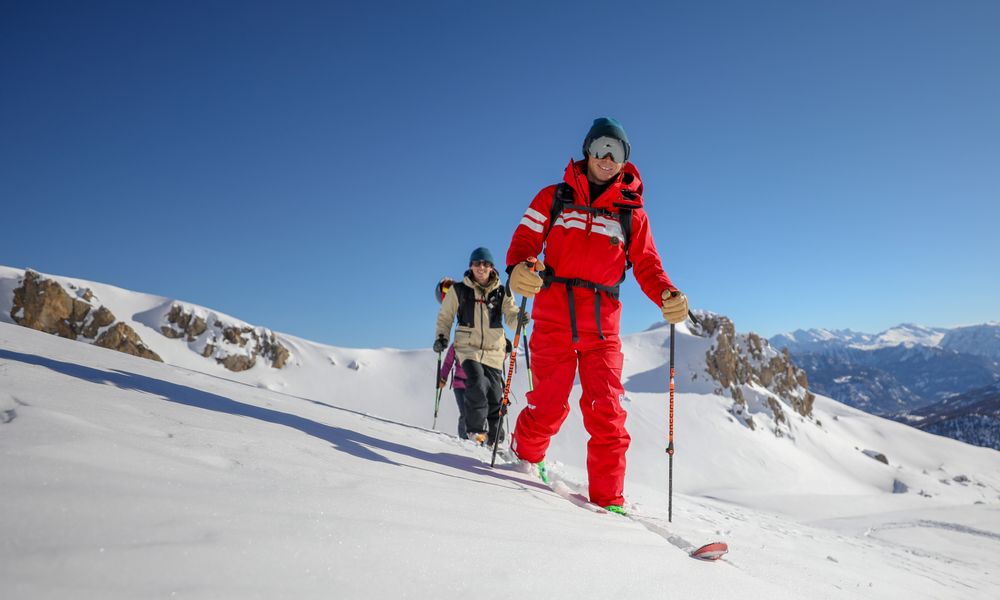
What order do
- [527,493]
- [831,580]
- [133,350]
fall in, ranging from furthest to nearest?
[133,350] < [527,493] < [831,580]

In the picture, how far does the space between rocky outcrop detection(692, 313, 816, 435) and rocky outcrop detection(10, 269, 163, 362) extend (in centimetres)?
3577

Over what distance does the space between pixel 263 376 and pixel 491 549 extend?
31948 mm

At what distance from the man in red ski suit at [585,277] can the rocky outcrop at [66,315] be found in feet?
94.9

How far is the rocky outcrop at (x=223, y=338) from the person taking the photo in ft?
101

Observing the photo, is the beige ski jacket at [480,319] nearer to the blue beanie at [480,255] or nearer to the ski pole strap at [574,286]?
the blue beanie at [480,255]

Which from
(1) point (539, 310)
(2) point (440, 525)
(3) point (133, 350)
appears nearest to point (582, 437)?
(1) point (539, 310)

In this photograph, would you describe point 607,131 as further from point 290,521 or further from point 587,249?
point 290,521

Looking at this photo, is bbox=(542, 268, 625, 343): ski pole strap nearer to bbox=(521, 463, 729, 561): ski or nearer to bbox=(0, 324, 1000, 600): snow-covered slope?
bbox=(521, 463, 729, 561): ski

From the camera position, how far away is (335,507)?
161 centimetres

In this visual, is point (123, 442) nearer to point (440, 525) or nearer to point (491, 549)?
point (440, 525)

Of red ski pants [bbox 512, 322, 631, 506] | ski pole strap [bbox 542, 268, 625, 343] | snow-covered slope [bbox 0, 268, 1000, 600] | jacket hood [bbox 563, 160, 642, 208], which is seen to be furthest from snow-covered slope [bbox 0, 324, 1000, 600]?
jacket hood [bbox 563, 160, 642, 208]

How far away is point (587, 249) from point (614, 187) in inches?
23.8

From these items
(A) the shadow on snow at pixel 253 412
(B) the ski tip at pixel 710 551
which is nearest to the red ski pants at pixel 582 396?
(A) the shadow on snow at pixel 253 412

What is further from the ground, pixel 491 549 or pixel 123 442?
pixel 123 442
